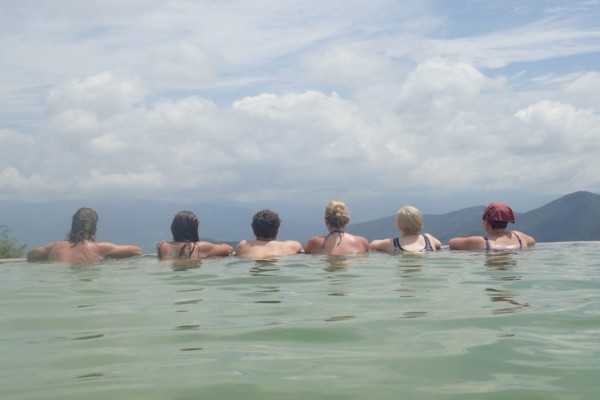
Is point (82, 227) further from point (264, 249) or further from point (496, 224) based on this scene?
point (496, 224)

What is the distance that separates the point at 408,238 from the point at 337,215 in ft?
4.15

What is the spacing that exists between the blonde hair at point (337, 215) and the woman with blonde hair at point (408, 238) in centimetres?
61

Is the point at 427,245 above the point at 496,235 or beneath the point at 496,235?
beneath

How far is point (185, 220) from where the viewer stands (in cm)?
1114

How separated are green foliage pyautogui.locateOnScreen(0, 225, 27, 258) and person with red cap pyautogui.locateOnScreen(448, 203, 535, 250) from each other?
31.8 m

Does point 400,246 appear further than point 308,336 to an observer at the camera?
Yes

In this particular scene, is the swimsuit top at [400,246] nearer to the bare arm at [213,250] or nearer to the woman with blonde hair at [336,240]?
the woman with blonde hair at [336,240]

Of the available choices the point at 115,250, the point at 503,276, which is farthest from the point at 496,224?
the point at 115,250

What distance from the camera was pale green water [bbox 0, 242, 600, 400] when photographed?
3.22m

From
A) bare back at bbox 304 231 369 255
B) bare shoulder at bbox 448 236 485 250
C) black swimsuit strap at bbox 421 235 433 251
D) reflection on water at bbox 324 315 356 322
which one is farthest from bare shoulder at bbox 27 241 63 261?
reflection on water at bbox 324 315 356 322

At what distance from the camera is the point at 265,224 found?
37.0 feet

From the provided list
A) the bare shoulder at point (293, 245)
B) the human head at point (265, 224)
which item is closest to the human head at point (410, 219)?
the bare shoulder at point (293, 245)

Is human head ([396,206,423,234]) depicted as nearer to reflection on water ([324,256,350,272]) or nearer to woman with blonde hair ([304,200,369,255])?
woman with blonde hair ([304,200,369,255])

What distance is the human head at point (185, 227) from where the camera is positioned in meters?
11.1
